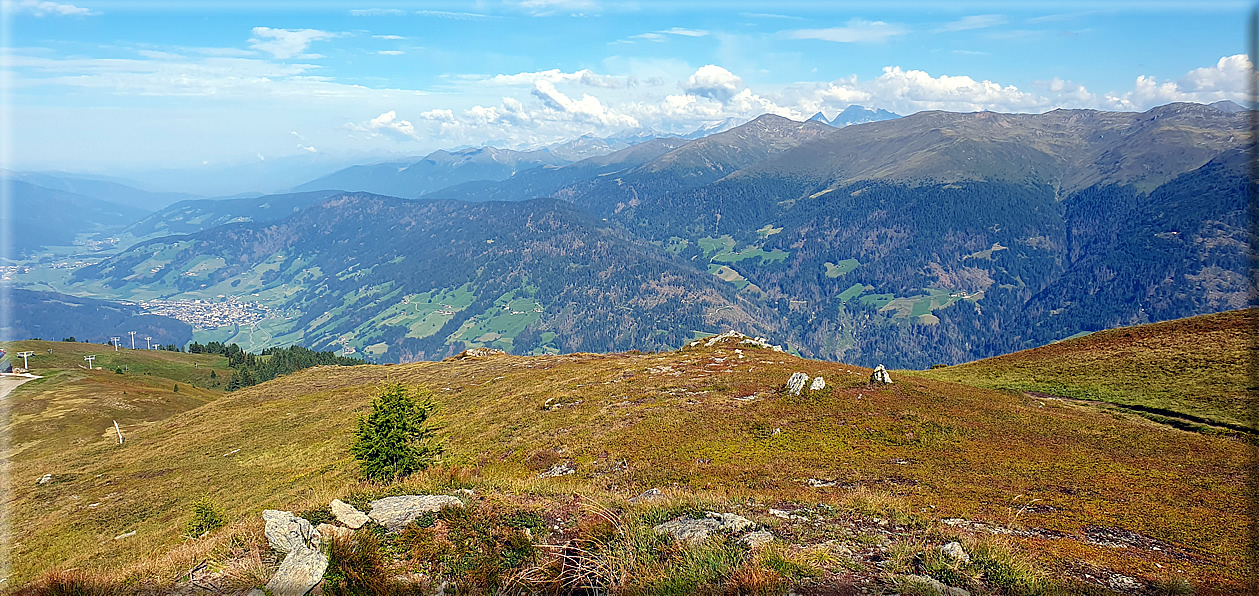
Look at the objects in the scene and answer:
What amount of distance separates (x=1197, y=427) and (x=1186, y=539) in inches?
528

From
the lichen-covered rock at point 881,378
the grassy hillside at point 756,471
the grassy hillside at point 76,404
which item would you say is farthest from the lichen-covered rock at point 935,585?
the grassy hillside at point 76,404

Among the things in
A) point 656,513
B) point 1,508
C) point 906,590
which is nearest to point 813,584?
point 906,590

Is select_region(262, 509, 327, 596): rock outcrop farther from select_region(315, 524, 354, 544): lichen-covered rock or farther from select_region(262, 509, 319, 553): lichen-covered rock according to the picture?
select_region(315, 524, 354, 544): lichen-covered rock

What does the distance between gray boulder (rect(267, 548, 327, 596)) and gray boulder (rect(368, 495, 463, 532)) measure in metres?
1.72

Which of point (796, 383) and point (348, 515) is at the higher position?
point (348, 515)

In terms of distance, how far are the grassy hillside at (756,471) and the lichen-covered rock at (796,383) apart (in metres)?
1.01

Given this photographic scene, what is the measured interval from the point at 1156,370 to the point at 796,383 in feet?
62.1

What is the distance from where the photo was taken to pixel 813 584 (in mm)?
8773

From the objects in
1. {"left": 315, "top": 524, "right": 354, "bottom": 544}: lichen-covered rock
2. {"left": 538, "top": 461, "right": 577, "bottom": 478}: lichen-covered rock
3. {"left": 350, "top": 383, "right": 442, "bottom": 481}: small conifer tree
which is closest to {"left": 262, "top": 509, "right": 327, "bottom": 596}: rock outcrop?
{"left": 315, "top": 524, "right": 354, "bottom": 544}: lichen-covered rock

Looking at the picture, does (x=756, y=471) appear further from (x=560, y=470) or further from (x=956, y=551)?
(x=956, y=551)

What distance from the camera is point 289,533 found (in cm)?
1007

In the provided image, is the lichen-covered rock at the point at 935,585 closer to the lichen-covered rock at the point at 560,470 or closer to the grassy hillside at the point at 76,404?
the lichen-covered rock at the point at 560,470

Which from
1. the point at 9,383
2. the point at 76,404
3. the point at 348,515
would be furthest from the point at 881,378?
the point at 9,383

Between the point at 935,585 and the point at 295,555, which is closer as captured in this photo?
the point at 935,585
